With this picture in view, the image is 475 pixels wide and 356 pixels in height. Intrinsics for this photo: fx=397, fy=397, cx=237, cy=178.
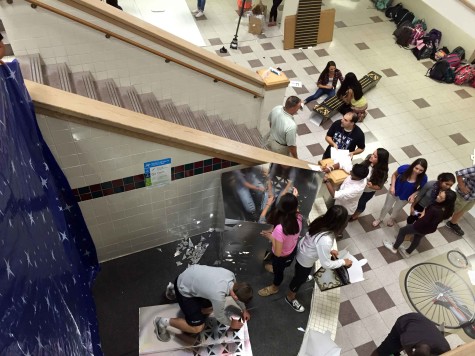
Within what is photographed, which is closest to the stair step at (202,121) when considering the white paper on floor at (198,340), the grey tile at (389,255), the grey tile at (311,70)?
the white paper on floor at (198,340)

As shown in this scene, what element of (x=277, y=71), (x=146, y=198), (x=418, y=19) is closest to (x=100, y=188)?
(x=146, y=198)

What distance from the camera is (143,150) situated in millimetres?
3789

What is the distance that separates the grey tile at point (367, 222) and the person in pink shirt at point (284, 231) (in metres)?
2.13

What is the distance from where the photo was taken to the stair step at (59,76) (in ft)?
14.9

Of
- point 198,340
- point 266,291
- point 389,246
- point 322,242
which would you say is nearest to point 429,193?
point 389,246

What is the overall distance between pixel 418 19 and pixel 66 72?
28.0 ft

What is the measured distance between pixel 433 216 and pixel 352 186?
40.1 inches

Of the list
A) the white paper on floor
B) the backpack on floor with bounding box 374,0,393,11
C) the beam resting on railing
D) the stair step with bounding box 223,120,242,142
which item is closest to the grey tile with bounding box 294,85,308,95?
the stair step with bounding box 223,120,242,142

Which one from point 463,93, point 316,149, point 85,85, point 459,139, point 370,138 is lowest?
point 316,149

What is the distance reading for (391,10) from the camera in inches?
395

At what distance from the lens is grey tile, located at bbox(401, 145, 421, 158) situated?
7051 mm

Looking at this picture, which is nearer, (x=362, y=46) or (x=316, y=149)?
(x=316, y=149)

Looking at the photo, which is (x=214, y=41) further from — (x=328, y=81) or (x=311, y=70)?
(x=328, y=81)

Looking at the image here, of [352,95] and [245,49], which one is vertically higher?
[352,95]
